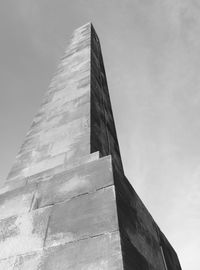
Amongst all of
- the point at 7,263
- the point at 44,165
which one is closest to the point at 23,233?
the point at 7,263

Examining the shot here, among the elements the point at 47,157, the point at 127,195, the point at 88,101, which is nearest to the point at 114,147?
the point at 88,101

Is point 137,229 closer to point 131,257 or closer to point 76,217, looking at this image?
point 131,257

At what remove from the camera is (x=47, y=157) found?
4.00m

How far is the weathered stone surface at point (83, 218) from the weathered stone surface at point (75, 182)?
0.31 ft

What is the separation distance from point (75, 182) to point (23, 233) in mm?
702

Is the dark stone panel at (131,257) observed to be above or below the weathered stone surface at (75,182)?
below

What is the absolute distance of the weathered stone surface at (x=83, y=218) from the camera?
2.12 meters

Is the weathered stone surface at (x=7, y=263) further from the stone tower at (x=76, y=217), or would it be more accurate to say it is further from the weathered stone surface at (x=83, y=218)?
the weathered stone surface at (x=83, y=218)

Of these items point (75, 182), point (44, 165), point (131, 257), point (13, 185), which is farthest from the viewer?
point (44, 165)

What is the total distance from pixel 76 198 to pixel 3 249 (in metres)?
0.83

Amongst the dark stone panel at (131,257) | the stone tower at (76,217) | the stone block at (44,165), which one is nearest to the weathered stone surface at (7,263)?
the stone tower at (76,217)

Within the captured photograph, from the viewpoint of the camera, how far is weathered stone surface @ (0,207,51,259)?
91.1 inches

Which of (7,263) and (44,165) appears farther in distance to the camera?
(44,165)

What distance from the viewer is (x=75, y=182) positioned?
271 centimetres
